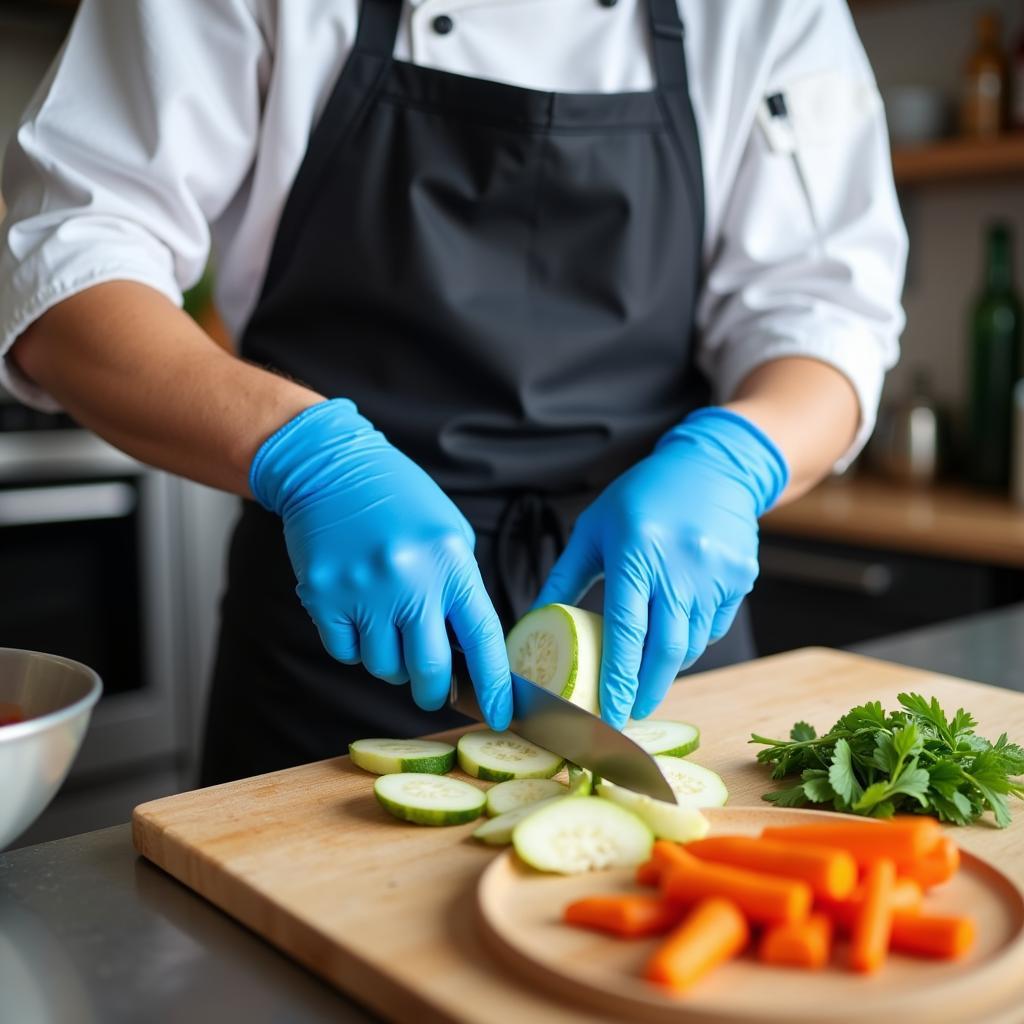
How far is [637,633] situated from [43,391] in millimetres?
754

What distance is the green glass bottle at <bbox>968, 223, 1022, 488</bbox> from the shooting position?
3.01m

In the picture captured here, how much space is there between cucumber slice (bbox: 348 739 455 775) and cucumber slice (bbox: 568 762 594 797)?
0.11 meters

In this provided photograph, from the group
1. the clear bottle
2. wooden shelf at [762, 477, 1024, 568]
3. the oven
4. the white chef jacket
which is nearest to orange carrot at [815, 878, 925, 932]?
the white chef jacket

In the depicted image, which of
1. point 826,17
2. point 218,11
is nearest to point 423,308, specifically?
point 218,11

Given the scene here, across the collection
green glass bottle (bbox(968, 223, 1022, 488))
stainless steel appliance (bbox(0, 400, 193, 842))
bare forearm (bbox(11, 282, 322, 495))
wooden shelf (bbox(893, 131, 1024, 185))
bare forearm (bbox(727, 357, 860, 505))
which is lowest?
stainless steel appliance (bbox(0, 400, 193, 842))

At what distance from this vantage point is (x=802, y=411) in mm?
1449

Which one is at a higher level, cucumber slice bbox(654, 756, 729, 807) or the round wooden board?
the round wooden board

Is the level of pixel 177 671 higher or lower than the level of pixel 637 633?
lower

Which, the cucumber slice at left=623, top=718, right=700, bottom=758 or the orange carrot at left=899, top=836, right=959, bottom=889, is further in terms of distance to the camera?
the cucumber slice at left=623, top=718, right=700, bottom=758

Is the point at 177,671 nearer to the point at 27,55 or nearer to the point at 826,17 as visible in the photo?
the point at 27,55

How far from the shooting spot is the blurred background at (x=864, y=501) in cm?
271

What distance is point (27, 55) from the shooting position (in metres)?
3.51

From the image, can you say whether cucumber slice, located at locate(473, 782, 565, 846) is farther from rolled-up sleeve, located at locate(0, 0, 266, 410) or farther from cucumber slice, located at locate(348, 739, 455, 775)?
rolled-up sleeve, located at locate(0, 0, 266, 410)

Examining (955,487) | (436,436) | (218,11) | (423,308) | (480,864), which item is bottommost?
(955,487)
